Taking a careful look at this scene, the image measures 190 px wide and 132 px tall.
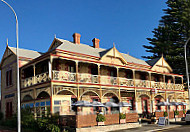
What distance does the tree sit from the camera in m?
44.3

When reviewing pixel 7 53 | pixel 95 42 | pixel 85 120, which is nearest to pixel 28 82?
pixel 7 53

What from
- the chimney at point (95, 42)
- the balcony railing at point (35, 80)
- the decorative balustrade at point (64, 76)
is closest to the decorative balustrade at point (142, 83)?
the chimney at point (95, 42)

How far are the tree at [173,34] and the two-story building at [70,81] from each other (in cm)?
1203

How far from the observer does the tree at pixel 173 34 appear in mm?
44312

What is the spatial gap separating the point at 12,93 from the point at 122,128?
12463 millimetres

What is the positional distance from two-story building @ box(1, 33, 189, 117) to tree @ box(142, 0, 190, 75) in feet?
39.5

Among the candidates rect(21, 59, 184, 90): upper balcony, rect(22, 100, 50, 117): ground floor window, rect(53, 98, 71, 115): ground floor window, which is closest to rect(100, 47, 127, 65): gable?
rect(21, 59, 184, 90): upper balcony

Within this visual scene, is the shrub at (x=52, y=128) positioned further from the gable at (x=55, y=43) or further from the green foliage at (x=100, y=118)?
the gable at (x=55, y=43)

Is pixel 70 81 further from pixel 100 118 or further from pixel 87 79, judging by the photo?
pixel 100 118

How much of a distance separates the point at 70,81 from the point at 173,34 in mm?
30991

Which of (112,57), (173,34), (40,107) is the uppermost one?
(173,34)

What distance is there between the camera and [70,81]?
21203 millimetres

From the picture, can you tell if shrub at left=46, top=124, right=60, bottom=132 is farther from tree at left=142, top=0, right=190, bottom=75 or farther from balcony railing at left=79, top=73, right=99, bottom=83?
tree at left=142, top=0, right=190, bottom=75

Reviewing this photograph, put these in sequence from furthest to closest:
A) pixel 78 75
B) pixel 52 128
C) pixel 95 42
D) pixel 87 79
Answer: pixel 95 42 → pixel 87 79 → pixel 78 75 → pixel 52 128
